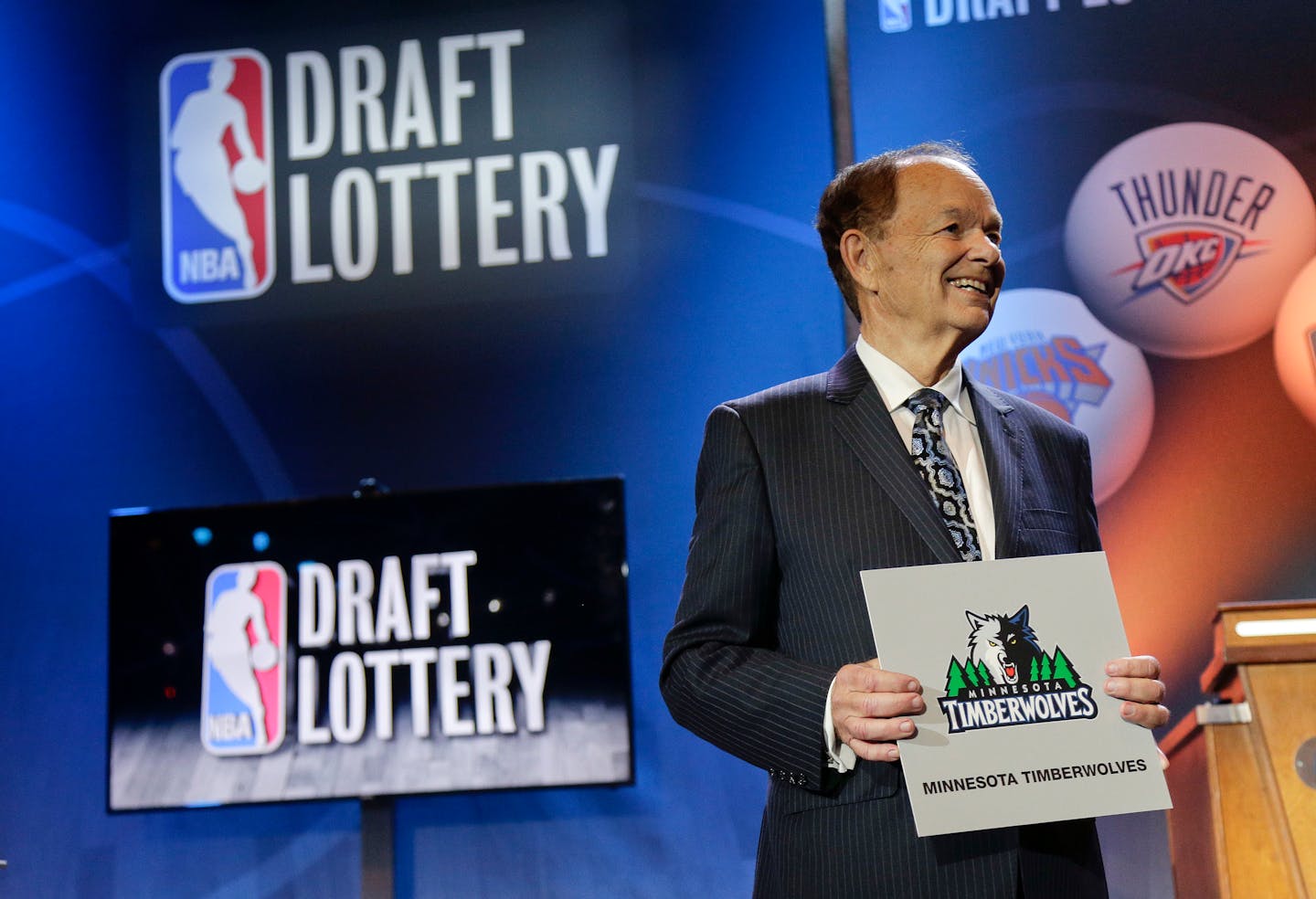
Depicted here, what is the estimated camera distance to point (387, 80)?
146 inches

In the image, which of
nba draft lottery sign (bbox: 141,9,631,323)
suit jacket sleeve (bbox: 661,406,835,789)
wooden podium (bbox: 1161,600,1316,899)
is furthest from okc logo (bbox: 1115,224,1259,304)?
suit jacket sleeve (bbox: 661,406,835,789)

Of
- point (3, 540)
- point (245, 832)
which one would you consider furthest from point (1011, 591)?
point (3, 540)

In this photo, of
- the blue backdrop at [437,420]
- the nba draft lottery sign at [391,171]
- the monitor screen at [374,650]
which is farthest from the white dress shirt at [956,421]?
the nba draft lottery sign at [391,171]

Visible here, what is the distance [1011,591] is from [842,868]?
0.36 metres

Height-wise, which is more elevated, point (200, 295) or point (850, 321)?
point (200, 295)

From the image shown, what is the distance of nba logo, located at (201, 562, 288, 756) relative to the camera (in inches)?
126

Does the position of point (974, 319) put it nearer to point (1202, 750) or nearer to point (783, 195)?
point (1202, 750)

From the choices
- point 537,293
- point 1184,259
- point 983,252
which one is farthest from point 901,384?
point 537,293

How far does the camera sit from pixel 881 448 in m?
1.54

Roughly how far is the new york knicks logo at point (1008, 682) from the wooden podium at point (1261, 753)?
1097 millimetres

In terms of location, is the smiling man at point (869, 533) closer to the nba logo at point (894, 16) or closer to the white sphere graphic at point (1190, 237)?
the white sphere graphic at point (1190, 237)

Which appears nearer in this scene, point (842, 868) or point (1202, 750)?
point (842, 868)

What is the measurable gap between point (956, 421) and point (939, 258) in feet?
0.69

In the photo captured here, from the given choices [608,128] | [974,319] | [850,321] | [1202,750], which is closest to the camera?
[974,319]
